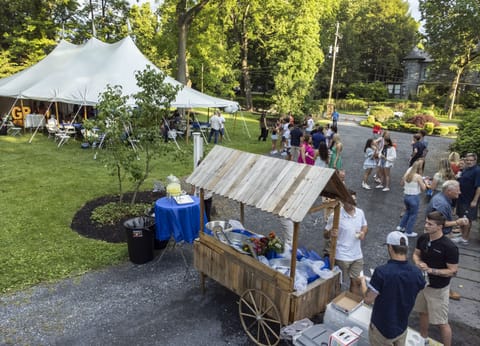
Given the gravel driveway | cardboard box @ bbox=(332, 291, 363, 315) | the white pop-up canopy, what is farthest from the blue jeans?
the white pop-up canopy

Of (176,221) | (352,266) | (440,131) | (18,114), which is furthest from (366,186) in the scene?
(18,114)

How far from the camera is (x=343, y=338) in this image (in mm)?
3479

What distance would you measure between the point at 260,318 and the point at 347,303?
3.59ft

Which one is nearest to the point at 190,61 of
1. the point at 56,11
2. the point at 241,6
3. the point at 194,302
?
the point at 241,6

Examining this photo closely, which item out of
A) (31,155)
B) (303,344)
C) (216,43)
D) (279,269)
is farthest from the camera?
(216,43)

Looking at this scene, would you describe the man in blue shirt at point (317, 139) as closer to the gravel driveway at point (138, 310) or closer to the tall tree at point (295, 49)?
the gravel driveway at point (138, 310)

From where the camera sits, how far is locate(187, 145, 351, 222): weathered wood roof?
12.2ft

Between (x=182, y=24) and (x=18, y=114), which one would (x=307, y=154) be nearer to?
(x=182, y=24)

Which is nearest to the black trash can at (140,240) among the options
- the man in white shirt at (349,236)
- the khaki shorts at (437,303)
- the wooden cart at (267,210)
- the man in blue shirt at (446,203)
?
the wooden cart at (267,210)

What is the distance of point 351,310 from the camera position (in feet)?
13.0

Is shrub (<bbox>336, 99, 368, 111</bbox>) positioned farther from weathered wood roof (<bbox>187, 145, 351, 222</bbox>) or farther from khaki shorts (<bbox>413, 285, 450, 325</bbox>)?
khaki shorts (<bbox>413, 285, 450, 325</bbox>)

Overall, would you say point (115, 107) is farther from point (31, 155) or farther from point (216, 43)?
point (216, 43)

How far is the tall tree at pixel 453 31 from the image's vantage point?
96.9 ft

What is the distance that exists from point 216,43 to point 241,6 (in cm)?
624
